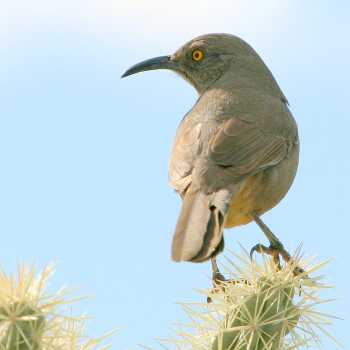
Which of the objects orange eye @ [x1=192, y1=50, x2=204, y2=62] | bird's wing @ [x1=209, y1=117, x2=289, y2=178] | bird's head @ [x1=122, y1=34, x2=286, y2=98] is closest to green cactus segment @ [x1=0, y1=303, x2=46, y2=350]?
bird's wing @ [x1=209, y1=117, x2=289, y2=178]

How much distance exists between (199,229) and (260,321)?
169 centimetres

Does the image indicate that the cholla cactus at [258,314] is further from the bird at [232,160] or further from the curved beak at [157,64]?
the curved beak at [157,64]

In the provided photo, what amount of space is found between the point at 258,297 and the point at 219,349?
270 millimetres

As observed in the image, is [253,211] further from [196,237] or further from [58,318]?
[58,318]

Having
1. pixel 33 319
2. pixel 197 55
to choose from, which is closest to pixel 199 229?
pixel 33 319

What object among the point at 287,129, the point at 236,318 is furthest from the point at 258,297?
the point at 287,129

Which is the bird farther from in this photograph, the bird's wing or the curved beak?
the curved beak

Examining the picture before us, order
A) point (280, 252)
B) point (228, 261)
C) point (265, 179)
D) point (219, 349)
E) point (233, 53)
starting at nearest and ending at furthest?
point (219, 349) < point (228, 261) < point (280, 252) < point (265, 179) < point (233, 53)

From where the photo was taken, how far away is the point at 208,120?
634 centimetres

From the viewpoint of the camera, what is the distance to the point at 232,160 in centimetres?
581

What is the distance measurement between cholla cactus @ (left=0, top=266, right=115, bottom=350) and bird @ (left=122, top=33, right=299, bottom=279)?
1.60m

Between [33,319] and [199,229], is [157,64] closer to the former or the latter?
[199,229]

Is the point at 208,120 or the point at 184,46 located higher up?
the point at 184,46

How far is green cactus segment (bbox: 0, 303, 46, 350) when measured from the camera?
2.46m
